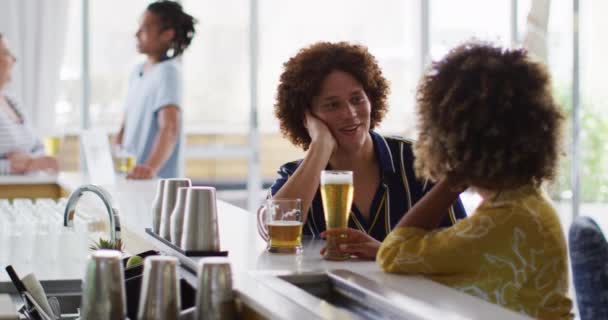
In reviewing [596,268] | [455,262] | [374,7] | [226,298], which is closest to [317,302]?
[226,298]

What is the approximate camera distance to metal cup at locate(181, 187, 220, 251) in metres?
2.00

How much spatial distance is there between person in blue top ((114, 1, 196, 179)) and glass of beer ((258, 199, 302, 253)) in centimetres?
239

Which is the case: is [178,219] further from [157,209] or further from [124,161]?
[124,161]

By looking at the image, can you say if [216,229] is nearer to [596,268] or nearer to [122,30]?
[596,268]

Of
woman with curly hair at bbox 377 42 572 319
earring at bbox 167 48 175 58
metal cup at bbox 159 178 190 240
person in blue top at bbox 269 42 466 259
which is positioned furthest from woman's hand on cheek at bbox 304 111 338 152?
earring at bbox 167 48 175 58

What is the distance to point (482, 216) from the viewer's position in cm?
173

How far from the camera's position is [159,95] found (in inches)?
179

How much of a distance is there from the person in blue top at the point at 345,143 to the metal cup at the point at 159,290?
987 mm

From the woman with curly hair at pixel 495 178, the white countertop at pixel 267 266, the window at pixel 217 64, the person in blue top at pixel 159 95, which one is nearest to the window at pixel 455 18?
the window at pixel 217 64

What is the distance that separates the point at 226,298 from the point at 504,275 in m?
0.51

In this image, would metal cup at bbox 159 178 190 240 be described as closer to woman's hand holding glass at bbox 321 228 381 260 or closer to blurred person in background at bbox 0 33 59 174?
woman's hand holding glass at bbox 321 228 381 260

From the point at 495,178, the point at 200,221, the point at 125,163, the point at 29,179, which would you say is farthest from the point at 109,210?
the point at 29,179

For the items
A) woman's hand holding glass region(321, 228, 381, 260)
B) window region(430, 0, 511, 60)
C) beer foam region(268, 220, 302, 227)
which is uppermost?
window region(430, 0, 511, 60)

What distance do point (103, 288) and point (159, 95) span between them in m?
2.99
